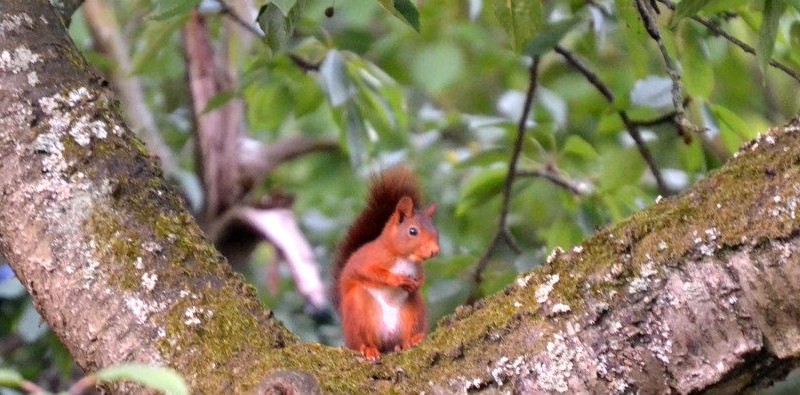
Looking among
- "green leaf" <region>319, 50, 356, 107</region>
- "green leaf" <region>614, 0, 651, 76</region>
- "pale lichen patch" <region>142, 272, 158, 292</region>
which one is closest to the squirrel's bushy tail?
"green leaf" <region>319, 50, 356, 107</region>

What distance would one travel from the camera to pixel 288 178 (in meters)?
3.72

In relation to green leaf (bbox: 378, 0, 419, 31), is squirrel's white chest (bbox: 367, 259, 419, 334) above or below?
below

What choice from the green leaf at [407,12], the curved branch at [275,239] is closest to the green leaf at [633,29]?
the green leaf at [407,12]

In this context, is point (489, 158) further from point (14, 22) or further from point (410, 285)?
point (14, 22)

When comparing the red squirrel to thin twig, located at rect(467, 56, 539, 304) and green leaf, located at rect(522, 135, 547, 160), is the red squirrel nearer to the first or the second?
thin twig, located at rect(467, 56, 539, 304)

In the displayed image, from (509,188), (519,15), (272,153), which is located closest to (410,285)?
(509,188)

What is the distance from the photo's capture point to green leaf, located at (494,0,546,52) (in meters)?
1.31

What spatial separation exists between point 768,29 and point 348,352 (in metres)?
0.66

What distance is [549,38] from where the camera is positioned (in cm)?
185

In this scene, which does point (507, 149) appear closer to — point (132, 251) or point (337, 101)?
point (337, 101)

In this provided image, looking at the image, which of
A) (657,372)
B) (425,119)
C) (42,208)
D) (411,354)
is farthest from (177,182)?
(657,372)

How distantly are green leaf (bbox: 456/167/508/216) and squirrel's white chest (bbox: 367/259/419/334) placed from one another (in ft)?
1.79

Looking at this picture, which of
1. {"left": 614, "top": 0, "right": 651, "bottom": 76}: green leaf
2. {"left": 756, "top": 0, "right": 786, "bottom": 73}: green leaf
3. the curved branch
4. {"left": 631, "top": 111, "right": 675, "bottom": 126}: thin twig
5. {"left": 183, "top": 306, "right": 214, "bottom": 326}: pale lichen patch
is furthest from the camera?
the curved branch

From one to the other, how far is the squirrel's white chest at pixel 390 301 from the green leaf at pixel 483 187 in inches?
21.5
